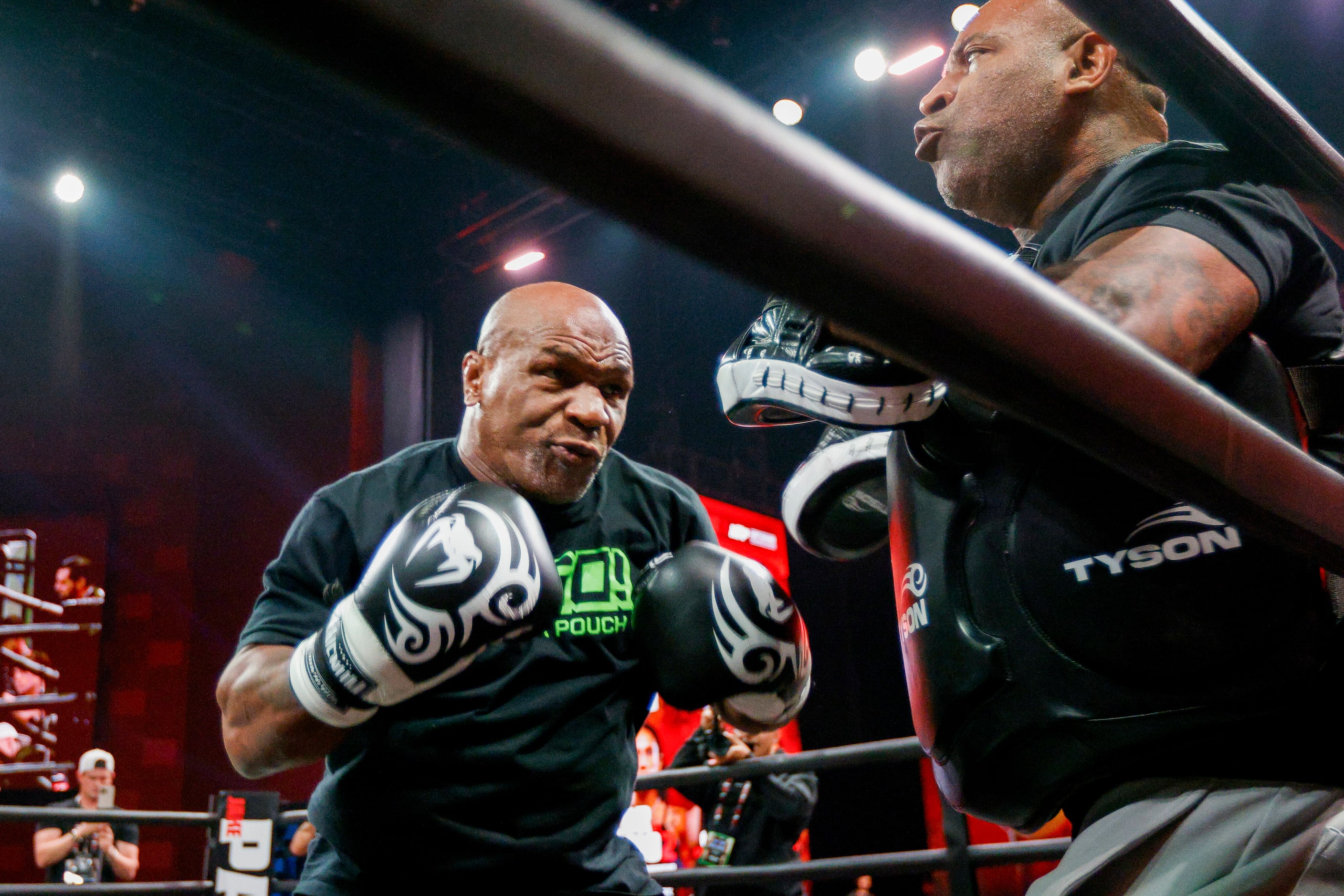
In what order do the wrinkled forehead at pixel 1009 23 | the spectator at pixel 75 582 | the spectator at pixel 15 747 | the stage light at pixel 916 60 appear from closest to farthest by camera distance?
the wrinkled forehead at pixel 1009 23
the stage light at pixel 916 60
the spectator at pixel 15 747
the spectator at pixel 75 582

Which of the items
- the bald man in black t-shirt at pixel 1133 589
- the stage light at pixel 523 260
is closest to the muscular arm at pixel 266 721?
the bald man in black t-shirt at pixel 1133 589

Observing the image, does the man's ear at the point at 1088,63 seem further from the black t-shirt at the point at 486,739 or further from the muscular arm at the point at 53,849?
the muscular arm at the point at 53,849

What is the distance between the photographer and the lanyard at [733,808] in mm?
3711

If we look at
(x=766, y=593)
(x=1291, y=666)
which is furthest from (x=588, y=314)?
(x=1291, y=666)

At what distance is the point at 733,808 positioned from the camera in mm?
3742

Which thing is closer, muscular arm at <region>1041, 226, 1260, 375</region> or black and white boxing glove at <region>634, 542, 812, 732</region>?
muscular arm at <region>1041, 226, 1260, 375</region>

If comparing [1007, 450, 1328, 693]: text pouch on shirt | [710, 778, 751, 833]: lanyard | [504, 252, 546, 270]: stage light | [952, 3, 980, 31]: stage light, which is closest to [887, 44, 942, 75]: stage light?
[952, 3, 980, 31]: stage light

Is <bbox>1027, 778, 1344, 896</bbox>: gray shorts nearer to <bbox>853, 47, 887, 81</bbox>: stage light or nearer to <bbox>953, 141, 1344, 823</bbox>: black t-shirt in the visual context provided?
<bbox>953, 141, 1344, 823</bbox>: black t-shirt

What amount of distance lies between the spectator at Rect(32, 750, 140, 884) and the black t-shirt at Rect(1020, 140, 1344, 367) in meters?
4.41

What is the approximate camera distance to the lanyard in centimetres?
371

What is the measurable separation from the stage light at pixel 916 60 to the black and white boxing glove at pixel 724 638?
163 inches

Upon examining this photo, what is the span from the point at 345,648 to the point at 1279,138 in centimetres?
94

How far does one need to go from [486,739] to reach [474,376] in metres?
0.56

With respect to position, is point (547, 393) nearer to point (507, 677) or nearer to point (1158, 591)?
point (507, 677)
